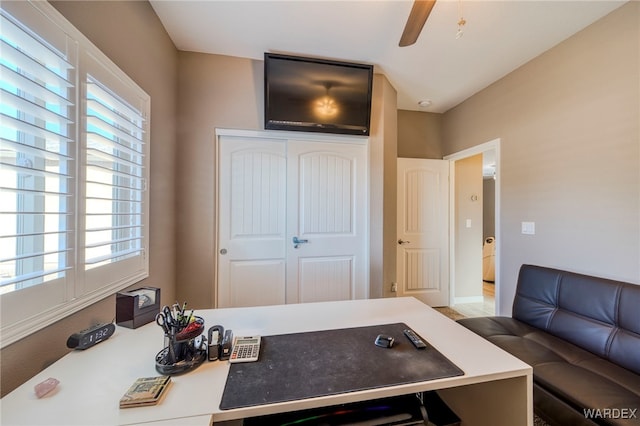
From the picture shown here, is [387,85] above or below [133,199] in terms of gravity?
above

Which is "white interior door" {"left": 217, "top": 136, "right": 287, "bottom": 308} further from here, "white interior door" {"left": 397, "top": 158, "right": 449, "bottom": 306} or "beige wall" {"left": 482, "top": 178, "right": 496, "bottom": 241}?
"beige wall" {"left": 482, "top": 178, "right": 496, "bottom": 241}

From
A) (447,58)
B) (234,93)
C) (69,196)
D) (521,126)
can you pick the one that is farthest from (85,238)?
(521,126)

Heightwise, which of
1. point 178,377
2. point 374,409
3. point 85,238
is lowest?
point 374,409

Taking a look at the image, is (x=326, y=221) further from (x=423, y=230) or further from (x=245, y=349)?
(x=245, y=349)

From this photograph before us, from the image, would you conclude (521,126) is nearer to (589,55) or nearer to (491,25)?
(589,55)

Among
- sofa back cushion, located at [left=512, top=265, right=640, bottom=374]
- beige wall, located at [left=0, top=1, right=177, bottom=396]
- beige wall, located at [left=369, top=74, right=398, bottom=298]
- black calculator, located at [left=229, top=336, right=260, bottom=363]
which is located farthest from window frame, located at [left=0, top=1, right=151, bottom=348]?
sofa back cushion, located at [left=512, top=265, right=640, bottom=374]

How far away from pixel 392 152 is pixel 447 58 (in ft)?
3.17

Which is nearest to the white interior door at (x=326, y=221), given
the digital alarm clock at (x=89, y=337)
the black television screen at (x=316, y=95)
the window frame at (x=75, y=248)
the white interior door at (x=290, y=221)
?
the white interior door at (x=290, y=221)

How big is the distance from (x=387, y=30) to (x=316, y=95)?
0.78m

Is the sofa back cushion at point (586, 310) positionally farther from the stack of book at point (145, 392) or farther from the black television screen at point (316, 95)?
the stack of book at point (145, 392)

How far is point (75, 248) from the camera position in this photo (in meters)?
1.09

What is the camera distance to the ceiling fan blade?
51.7 inches

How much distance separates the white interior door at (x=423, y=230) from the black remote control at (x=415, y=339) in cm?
232

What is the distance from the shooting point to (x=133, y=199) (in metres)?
1.59
